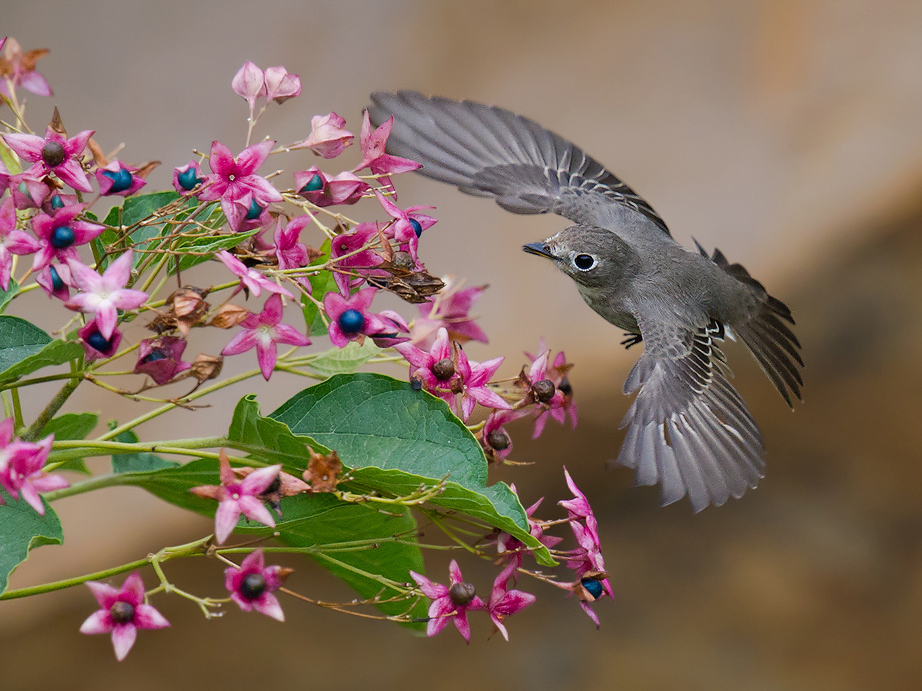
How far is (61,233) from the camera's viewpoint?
0.67 m

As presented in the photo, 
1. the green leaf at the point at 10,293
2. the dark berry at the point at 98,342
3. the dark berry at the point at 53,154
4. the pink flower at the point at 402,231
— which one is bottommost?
the dark berry at the point at 98,342

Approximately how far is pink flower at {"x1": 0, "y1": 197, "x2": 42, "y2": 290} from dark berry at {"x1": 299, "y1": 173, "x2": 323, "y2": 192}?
8.1 inches

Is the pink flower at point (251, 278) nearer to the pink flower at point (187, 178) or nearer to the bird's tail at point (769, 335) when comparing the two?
Result: the pink flower at point (187, 178)

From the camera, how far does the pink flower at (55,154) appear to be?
702 millimetres

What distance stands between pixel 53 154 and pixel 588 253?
825 millimetres

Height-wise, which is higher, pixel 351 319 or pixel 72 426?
pixel 351 319

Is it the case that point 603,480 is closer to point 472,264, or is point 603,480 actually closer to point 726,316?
point 472,264

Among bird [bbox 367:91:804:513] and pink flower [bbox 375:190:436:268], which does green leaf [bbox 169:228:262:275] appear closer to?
pink flower [bbox 375:190:436:268]

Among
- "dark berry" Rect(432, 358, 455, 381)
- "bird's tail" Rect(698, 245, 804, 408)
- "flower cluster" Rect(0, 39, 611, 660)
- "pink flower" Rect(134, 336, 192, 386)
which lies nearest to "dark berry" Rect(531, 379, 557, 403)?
"flower cluster" Rect(0, 39, 611, 660)

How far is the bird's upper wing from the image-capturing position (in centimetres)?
140

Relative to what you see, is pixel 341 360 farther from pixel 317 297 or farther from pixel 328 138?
pixel 328 138

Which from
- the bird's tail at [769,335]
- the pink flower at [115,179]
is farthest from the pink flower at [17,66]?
the bird's tail at [769,335]

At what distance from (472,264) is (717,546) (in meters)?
1.04

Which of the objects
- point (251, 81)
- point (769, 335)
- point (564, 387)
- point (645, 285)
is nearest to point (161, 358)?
point (251, 81)
